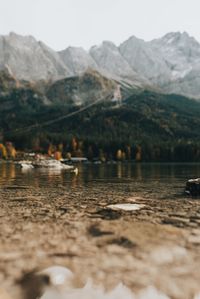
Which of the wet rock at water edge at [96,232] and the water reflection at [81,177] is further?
the water reflection at [81,177]

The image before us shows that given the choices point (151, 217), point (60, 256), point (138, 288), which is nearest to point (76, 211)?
point (151, 217)

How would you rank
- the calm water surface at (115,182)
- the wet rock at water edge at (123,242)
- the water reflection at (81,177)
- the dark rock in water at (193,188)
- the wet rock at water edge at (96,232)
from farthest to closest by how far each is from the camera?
the water reflection at (81,177) < the calm water surface at (115,182) < the dark rock in water at (193,188) < the wet rock at water edge at (96,232) < the wet rock at water edge at (123,242)

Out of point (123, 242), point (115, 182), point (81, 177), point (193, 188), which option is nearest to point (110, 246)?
point (123, 242)

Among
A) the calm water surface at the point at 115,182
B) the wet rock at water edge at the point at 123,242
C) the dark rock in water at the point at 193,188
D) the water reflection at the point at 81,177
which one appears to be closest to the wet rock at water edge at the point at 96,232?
the wet rock at water edge at the point at 123,242

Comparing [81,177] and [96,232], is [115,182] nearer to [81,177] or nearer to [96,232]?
[81,177]

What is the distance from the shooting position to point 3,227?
15.7 m

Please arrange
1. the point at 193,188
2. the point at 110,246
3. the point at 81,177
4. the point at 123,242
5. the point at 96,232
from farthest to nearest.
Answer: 1. the point at 81,177
2. the point at 193,188
3. the point at 96,232
4. the point at 123,242
5. the point at 110,246

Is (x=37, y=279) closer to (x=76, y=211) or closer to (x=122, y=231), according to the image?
(x=122, y=231)

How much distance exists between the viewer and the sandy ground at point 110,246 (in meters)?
9.81

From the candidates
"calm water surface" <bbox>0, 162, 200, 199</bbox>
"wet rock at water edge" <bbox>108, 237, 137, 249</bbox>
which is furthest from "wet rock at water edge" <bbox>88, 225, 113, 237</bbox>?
"calm water surface" <bbox>0, 162, 200, 199</bbox>

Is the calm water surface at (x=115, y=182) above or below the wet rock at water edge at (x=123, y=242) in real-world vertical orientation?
above

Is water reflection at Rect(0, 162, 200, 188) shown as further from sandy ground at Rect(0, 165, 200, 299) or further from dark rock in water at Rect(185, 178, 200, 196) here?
sandy ground at Rect(0, 165, 200, 299)

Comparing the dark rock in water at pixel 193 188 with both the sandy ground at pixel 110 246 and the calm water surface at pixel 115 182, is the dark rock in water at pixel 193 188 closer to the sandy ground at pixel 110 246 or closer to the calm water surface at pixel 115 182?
the calm water surface at pixel 115 182

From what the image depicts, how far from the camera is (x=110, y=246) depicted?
12648 millimetres
